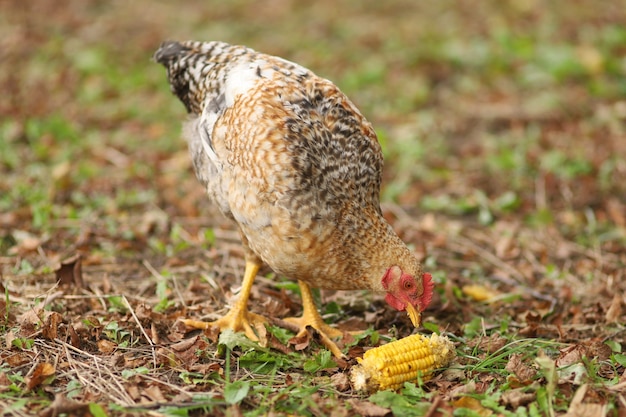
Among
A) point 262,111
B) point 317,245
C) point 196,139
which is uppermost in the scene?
point 262,111

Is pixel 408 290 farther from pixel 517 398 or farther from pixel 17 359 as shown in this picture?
pixel 17 359

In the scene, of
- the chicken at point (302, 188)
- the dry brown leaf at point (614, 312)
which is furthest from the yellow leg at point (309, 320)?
the dry brown leaf at point (614, 312)

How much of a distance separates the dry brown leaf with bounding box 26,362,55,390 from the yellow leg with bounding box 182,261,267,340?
0.92m

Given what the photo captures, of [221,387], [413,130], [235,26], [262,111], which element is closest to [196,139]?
[262,111]

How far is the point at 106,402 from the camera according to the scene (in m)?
3.54

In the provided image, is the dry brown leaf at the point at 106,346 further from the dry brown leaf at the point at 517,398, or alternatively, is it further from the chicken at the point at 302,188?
the dry brown leaf at the point at 517,398

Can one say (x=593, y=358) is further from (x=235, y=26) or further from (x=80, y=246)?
(x=235, y=26)

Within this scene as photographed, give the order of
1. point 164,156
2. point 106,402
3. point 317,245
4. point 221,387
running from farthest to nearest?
1. point 164,156
2. point 317,245
3. point 221,387
4. point 106,402

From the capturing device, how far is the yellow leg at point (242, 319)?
4.41 metres

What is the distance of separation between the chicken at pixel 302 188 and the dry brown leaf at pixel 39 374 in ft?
3.07

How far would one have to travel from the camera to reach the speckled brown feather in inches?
159

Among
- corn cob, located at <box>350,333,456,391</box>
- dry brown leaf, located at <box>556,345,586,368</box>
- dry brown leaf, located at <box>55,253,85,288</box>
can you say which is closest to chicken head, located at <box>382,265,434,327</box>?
corn cob, located at <box>350,333,456,391</box>

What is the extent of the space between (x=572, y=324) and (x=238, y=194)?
2.34m

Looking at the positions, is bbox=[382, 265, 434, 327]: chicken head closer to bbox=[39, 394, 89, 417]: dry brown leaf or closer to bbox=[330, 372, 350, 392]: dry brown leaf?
bbox=[330, 372, 350, 392]: dry brown leaf
